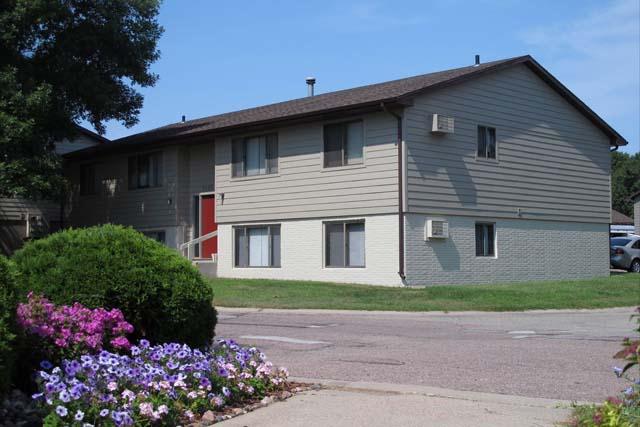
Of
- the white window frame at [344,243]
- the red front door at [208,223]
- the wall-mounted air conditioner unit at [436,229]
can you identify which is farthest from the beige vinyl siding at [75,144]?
the wall-mounted air conditioner unit at [436,229]

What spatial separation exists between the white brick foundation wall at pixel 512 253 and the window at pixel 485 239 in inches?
6.4

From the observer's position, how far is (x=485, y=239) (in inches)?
1000

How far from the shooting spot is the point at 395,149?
22.8 m

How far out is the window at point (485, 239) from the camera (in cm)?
2519

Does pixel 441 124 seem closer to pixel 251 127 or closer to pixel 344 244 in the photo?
pixel 344 244

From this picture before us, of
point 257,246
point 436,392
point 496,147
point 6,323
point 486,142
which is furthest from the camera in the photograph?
point 257,246

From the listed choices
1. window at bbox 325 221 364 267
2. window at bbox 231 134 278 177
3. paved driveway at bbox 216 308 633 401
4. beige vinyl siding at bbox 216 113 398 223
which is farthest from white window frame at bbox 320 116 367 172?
paved driveway at bbox 216 308 633 401

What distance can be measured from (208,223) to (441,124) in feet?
33.0

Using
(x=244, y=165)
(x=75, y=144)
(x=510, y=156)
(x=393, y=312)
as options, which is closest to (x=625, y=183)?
(x=75, y=144)

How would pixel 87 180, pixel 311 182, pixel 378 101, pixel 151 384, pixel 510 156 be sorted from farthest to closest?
pixel 87 180 < pixel 510 156 < pixel 311 182 < pixel 378 101 < pixel 151 384

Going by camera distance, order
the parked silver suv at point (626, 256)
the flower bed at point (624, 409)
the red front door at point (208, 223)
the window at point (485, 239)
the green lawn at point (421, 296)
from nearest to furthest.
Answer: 1. the flower bed at point (624, 409)
2. the green lawn at point (421, 296)
3. the window at point (485, 239)
4. the red front door at point (208, 223)
5. the parked silver suv at point (626, 256)

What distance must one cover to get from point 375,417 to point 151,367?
72.9 inches

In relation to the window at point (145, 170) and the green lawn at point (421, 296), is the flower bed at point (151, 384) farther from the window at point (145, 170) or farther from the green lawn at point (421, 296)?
the window at point (145, 170)

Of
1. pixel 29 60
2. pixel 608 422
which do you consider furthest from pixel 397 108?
pixel 608 422
